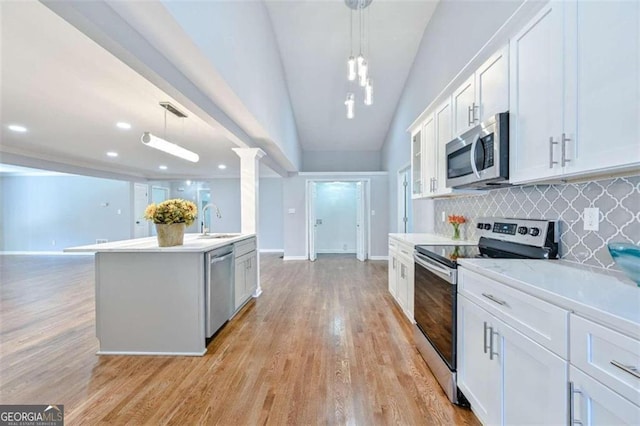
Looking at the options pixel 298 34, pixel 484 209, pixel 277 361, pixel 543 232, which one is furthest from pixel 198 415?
pixel 298 34

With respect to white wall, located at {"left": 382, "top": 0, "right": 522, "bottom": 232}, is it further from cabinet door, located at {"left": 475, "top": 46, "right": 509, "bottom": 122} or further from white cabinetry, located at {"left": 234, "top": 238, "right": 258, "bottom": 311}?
white cabinetry, located at {"left": 234, "top": 238, "right": 258, "bottom": 311}

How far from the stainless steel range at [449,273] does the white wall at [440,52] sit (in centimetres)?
166

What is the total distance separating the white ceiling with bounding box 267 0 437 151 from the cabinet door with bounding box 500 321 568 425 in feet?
14.0

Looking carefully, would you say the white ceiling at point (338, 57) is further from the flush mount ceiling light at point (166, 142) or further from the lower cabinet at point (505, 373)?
the lower cabinet at point (505, 373)

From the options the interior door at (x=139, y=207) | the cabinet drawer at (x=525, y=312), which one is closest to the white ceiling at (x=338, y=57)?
the cabinet drawer at (x=525, y=312)

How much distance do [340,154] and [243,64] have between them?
5170 millimetres

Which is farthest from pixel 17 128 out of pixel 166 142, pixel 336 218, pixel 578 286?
pixel 336 218

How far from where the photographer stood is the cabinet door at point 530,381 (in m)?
1.06

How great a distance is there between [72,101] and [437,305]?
412cm

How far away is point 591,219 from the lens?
1542 millimetres

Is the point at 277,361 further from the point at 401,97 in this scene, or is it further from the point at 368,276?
the point at 401,97

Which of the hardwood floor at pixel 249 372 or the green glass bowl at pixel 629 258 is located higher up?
the green glass bowl at pixel 629 258

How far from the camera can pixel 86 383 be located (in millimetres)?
2096

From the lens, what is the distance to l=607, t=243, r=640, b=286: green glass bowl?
1.07 m
